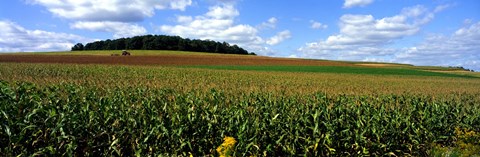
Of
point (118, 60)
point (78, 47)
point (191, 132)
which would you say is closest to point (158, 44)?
point (78, 47)

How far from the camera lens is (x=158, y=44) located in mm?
98062

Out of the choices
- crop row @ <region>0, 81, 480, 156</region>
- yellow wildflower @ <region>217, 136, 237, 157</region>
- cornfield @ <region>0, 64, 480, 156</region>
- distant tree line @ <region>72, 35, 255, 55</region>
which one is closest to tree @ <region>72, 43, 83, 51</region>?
distant tree line @ <region>72, 35, 255, 55</region>

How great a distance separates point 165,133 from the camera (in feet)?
23.8

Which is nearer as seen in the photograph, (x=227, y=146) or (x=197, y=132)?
(x=227, y=146)

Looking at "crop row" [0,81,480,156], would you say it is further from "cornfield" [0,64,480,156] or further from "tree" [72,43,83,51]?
"tree" [72,43,83,51]

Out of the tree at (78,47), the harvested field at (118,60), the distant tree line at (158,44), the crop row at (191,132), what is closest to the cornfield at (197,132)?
the crop row at (191,132)

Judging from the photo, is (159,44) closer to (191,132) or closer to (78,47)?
(78,47)

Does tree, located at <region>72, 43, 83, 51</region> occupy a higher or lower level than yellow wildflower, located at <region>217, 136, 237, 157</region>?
higher

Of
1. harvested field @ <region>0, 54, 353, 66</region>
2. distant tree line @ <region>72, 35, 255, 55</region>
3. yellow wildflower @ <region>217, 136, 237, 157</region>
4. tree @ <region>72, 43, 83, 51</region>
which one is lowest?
harvested field @ <region>0, 54, 353, 66</region>

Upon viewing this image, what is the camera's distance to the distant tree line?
98.9 m

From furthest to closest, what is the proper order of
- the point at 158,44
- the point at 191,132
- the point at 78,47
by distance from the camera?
the point at 78,47 < the point at 158,44 < the point at 191,132

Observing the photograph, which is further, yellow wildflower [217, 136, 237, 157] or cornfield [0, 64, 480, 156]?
cornfield [0, 64, 480, 156]

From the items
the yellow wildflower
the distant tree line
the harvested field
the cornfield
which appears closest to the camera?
the yellow wildflower

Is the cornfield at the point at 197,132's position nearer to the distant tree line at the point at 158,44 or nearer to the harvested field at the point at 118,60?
the harvested field at the point at 118,60
